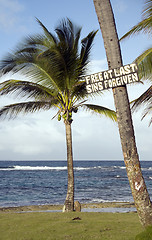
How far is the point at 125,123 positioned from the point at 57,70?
6610mm

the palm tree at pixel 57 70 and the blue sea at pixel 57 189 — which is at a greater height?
→ the palm tree at pixel 57 70

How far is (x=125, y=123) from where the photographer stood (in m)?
5.80

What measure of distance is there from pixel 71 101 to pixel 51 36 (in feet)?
9.68

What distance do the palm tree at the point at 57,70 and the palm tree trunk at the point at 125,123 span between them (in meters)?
5.25

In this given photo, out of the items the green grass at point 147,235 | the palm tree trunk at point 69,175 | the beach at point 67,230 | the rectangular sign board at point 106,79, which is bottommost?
the beach at point 67,230

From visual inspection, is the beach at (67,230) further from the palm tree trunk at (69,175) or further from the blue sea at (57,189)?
the blue sea at (57,189)

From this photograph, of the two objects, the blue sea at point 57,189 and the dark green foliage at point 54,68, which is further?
the blue sea at point 57,189

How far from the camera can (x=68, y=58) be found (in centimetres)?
1162

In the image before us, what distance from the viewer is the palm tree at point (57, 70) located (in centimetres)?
1156

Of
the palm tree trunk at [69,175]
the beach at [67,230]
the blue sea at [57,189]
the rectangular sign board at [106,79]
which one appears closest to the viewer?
the rectangular sign board at [106,79]

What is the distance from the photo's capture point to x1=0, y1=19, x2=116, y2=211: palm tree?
11.6 meters

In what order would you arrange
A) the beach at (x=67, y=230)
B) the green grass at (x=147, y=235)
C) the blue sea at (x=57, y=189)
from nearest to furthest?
the green grass at (x=147, y=235)
the beach at (x=67, y=230)
the blue sea at (x=57, y=189)

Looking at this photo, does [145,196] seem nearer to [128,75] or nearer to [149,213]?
[149,213]

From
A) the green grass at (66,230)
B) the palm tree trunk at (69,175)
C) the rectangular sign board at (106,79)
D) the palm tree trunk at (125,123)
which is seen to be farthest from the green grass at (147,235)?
the palm tree trunk at (69,175)
